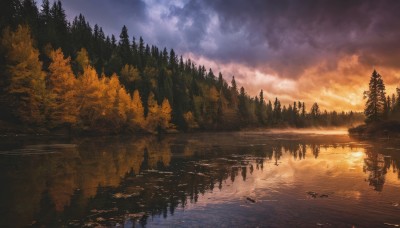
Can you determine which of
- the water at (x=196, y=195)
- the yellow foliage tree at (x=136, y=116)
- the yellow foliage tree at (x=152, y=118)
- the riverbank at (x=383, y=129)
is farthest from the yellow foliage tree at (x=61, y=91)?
the riverbank at (x=383, y=129)

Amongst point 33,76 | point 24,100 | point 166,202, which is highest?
point 33,76

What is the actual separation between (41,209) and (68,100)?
47.4m

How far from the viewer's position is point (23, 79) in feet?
156

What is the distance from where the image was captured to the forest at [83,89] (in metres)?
47.9

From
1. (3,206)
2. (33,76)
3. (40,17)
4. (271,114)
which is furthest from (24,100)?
(271,114)

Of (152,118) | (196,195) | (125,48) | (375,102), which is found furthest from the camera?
(125,48)

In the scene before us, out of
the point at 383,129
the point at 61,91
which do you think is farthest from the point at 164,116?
the point at 383,129

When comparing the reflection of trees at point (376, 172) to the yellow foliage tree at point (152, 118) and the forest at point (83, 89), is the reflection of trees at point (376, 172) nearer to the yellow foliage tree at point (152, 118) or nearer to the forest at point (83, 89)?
the forest at point (83, 89)

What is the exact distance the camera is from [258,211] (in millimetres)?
12328

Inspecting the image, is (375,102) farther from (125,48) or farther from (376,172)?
(125,48)

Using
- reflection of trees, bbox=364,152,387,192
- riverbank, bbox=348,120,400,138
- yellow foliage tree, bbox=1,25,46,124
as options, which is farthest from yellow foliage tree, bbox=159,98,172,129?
reflection of trees, bbox=364,152,387,192

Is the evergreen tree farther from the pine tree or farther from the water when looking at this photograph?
the water

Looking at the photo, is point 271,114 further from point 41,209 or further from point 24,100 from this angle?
point 41,209

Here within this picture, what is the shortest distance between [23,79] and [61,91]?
8.68 m
